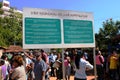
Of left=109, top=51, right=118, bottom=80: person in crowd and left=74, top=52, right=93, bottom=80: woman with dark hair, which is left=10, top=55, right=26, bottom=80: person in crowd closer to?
left=74, top=52, right=93, bottom=80: woman with dark hair

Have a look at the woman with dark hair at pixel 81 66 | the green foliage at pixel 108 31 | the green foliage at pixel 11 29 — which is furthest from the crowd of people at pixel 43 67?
the green foliage at pixel 11 29

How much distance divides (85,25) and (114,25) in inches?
1631

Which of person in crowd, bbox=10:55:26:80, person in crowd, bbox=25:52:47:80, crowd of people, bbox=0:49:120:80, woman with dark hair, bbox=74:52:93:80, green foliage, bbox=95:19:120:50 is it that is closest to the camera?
person in crowd, bbox=10:55:26:80

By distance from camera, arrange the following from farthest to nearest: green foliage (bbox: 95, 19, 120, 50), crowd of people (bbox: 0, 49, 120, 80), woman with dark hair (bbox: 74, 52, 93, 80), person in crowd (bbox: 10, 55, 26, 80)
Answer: green foliage (bbox: 95, 19, 120, 50) → woman with dark hair (bbox: 74, 52, 93, 80) → crowd of people (bbox: 0, 49, 120, 80) → person in crowd (bbox: 10, 55, 26, 80)

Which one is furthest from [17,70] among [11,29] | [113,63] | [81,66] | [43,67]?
[11,29]

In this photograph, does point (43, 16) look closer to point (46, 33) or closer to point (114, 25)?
point (46, 33)

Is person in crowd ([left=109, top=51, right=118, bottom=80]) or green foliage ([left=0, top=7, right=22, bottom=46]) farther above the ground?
green foliage ([left=0, top=7, right=22, bottom=46])

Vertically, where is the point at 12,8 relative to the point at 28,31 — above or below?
above

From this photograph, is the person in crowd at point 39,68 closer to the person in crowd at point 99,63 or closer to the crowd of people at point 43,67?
the crowd of people at point 43,67

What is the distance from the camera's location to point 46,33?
32.9 ft

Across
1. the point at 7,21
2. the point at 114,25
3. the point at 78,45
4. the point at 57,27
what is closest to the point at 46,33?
the point at 57,27

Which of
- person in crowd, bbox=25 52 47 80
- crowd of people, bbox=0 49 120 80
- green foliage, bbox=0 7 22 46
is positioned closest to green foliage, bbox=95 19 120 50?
green foliage, bbox=0 7 22 46

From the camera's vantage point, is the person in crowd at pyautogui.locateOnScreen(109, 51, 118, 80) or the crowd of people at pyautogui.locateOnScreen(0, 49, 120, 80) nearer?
the crowd of people at pyautogui.locateOnScreen(0, 49, 120, 80)

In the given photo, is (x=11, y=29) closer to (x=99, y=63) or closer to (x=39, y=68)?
(x=99, y=63)
